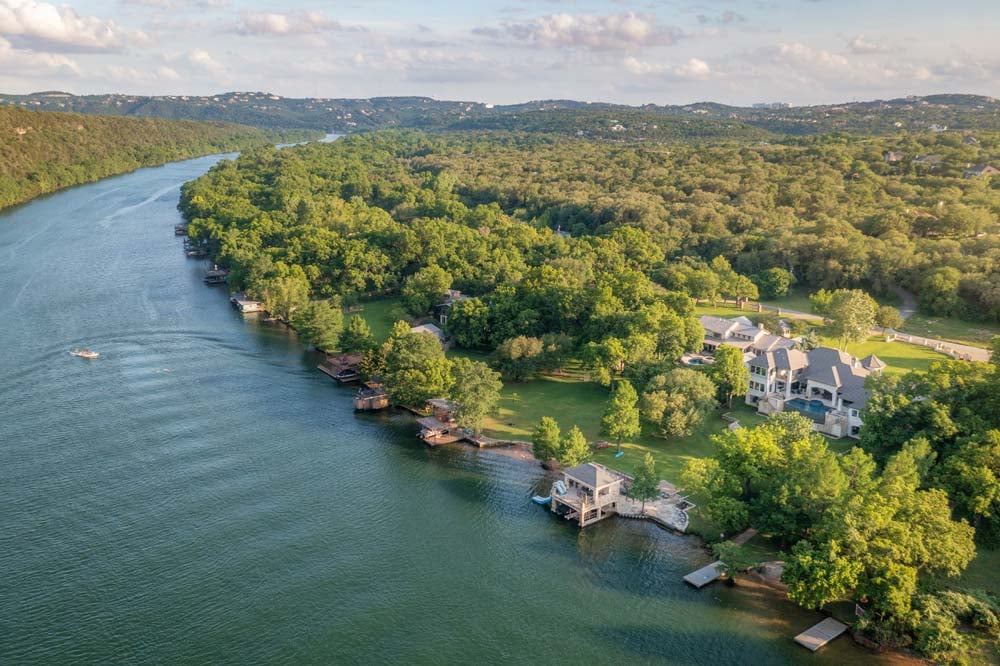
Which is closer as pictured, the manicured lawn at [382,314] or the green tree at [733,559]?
the green tree at [733,559]

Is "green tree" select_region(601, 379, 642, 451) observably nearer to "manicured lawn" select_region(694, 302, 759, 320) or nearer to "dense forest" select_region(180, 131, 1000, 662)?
"dense forest" select_region(180, 131, 1000, 662)

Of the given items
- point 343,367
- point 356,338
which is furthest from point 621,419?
point 356,338

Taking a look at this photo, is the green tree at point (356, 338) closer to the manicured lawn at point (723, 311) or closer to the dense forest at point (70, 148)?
the manicured lawn at point (723, 311)

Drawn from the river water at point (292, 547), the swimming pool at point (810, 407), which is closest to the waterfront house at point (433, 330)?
the river water at point (292, 547)

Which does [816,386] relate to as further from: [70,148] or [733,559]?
[70,148]

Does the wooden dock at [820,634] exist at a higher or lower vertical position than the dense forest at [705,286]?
lower
